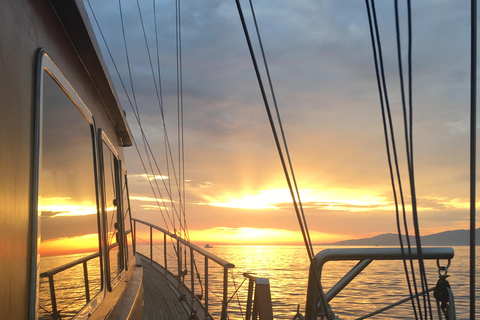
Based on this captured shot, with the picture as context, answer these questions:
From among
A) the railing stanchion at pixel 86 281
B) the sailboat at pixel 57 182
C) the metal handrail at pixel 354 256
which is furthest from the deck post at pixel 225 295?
the metal handrail at pixel 354 256

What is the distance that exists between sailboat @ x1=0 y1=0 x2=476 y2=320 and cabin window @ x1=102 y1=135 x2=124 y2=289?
0.10 ft

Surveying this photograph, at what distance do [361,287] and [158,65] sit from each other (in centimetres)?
2412

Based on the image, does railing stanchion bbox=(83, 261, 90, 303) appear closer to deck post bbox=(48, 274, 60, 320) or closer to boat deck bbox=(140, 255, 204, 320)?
deck post bbox=(48, 274, 60, 320)

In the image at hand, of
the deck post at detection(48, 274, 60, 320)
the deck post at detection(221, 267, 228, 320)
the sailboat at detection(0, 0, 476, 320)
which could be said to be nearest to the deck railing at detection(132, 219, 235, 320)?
the deck post at detection(221, 267, 228, 320)

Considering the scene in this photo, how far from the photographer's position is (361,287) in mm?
29781

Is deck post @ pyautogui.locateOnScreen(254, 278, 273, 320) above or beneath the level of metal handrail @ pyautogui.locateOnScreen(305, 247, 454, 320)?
beneath

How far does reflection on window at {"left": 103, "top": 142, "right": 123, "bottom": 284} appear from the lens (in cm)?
339

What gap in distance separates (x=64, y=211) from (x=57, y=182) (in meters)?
0.17

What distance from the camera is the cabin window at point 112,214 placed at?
3.31 metres

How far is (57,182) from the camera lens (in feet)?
6.16

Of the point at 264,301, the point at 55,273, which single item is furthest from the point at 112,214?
the point at 55,273

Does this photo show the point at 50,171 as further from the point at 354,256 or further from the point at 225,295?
the point at 225,295

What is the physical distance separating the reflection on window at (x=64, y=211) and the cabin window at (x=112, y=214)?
614 mm

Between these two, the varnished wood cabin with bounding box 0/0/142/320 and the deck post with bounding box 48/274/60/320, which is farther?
the deck post with bounding box 48/274/60/320
